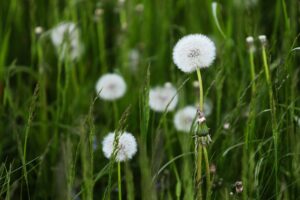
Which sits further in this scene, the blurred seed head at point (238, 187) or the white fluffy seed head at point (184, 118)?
the white fluffy seed head at point (184, 118)

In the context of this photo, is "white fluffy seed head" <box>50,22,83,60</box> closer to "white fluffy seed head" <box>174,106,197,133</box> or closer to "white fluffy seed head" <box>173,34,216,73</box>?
"white fluffy seed head" <box>174,106,197,133</box>

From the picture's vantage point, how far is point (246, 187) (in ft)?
4.66

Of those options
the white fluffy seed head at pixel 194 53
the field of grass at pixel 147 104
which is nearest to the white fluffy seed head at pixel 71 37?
the field of grass at pixel 147 104

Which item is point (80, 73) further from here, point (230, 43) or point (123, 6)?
point (230, 43)

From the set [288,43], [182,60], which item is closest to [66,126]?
[182,60]

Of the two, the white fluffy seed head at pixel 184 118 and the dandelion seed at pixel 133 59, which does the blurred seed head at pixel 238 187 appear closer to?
the white fluffy seed head at pixel 184 118

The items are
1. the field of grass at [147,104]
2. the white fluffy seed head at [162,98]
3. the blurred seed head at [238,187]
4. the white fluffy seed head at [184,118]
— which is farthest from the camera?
the white fluffy seed head at [162,98]

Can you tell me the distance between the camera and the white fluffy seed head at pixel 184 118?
6.38 feet

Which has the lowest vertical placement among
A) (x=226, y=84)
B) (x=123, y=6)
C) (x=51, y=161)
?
(x=51, y=161)

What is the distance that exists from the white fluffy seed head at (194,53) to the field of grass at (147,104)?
0.04m

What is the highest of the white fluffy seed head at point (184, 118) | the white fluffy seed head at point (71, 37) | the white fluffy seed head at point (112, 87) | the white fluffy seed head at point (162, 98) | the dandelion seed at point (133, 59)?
the white fluffy seed head at point (71, 37)

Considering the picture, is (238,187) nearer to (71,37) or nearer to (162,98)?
(162,98)

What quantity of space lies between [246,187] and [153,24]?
Answer: 1241mm

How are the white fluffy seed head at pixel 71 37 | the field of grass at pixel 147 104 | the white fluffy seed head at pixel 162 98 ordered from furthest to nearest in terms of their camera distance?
the white fluffy seed head at pixel 71 37 < the white fluffy seed head at pixel 162 98 < the field of grass at pixel 147 104
